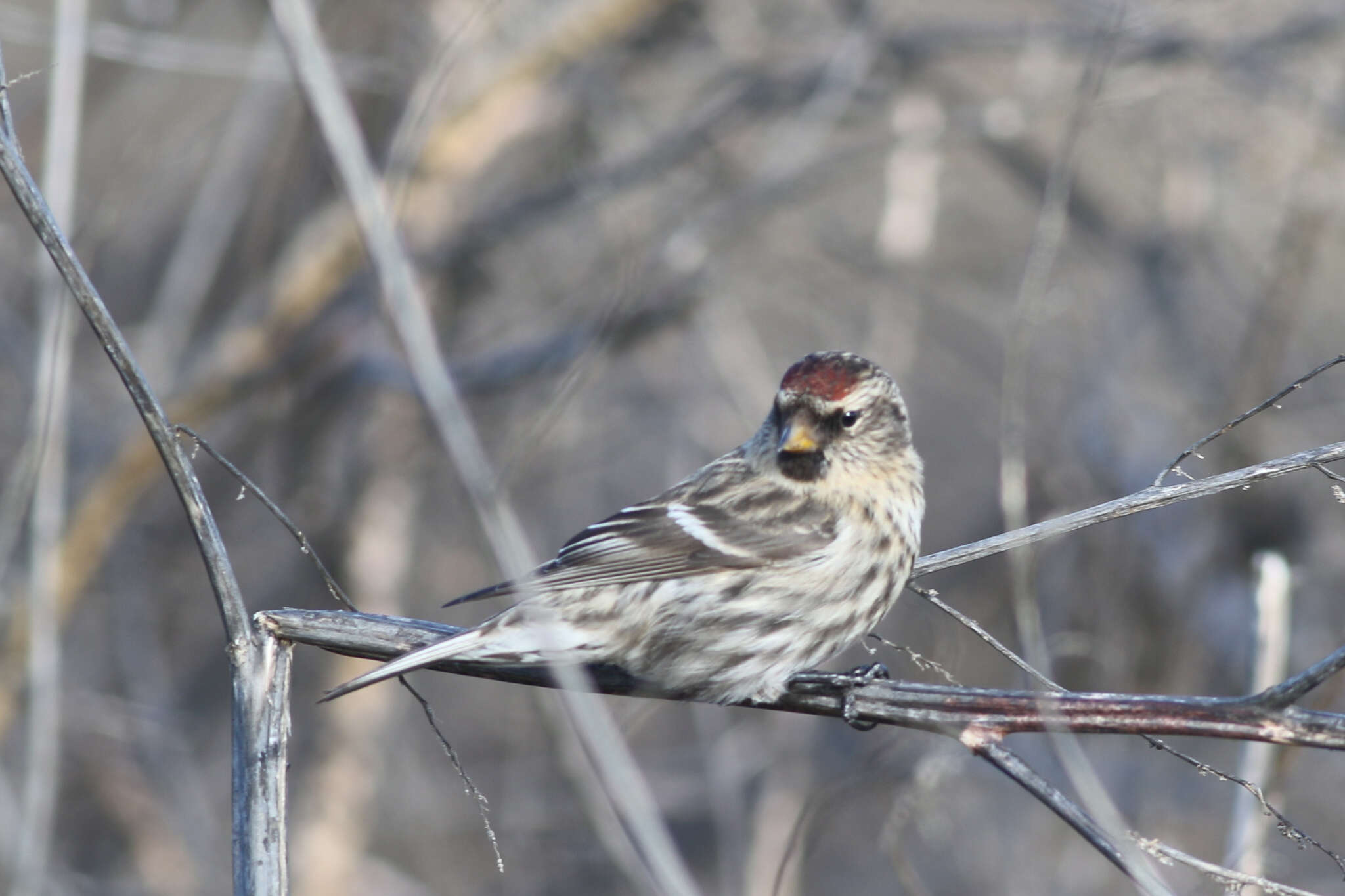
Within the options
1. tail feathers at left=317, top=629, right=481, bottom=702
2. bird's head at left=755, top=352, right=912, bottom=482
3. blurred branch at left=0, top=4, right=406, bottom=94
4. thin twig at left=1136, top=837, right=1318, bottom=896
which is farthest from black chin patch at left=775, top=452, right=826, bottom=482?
blurred branch at left=0, top=4, right=406, bottom=94

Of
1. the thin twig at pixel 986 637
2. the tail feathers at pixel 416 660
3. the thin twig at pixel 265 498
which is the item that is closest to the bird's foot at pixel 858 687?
the thin twig at pixel 986 637

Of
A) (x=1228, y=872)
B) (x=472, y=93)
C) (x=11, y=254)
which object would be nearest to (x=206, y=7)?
(x=11, y=254)

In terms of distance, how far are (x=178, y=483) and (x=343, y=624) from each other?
1.36 ft

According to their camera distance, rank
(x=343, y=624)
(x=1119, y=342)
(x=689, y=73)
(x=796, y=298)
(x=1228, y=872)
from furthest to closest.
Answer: (x=796, y=298)
(x=689, y=73)
(x=1119, y=342)
(x=343, y=624)
(x=1228, y=872)

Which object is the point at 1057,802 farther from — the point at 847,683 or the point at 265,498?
the point at 265,498

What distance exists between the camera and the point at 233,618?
191 cm

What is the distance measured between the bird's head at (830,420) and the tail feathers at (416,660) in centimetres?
114

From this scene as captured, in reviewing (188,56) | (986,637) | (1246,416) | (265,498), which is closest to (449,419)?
(265,498)

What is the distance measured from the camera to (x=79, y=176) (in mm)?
6949

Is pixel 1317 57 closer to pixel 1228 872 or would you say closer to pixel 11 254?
pixel 1228 872

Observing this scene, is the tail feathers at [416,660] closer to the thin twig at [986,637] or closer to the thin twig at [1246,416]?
the thin twig at [986,637]

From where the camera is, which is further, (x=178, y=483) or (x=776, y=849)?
(x=776, y=849)

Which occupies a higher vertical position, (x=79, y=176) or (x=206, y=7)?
(x=206, y=7)

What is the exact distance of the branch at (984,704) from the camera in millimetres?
1758
